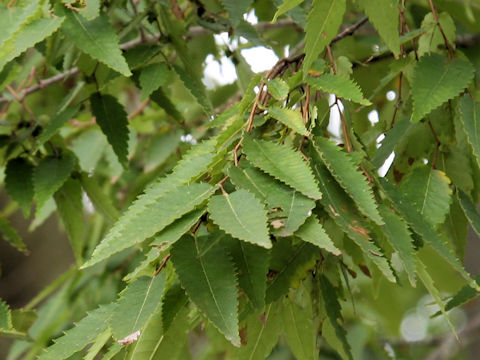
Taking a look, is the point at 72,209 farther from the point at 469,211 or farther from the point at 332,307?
the point at 469,211

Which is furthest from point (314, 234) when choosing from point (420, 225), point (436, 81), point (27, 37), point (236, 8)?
point (236, 8)

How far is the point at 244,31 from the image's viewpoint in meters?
1.36

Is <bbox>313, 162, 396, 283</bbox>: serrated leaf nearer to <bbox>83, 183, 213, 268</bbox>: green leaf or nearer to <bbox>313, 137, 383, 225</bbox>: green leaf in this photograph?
<bbox>313, 137, 383, 225</bbox>: green leaf

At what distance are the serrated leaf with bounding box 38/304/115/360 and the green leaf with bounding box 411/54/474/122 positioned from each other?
1.50ft

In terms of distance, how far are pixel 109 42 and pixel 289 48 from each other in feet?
2.71

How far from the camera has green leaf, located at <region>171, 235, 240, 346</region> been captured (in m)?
0.82

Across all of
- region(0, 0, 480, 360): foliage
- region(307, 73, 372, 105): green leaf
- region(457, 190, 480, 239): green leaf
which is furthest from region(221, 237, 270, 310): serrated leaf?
region(457, 190, 480, 239): green leaf

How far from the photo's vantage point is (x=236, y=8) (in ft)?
4.32

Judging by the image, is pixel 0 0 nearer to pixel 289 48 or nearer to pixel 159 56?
pixel 159 56

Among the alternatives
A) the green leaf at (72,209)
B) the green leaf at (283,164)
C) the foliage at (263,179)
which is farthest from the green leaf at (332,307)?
the green leaf at (72,209)

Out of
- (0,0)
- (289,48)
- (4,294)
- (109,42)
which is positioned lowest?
(4,294)

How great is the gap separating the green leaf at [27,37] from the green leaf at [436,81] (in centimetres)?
48

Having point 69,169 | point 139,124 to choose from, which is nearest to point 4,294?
point 139,124

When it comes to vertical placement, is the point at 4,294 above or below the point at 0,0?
below
